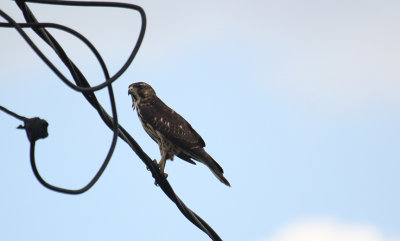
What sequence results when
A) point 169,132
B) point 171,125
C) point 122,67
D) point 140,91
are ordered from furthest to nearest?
point 140,91
point 171,125
point 169,132
point 122,67

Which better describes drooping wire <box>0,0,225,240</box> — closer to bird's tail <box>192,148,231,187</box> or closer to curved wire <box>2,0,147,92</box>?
curved wire <box>2,0,147,92</box>

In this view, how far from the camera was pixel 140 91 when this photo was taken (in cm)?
942

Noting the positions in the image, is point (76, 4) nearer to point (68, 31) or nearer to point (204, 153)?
point (68, 31)

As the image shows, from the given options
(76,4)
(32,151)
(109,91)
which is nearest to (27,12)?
(76,4)

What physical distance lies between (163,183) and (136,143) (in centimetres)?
81

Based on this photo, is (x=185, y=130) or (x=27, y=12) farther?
(x=185, y=130)

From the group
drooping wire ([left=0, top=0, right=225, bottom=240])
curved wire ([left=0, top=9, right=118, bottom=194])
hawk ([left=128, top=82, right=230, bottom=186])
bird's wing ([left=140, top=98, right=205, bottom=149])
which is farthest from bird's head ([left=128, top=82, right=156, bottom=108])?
curved wire ([left=0, top=9, right=118, bottom=194])

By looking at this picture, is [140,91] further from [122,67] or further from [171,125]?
[122,67]

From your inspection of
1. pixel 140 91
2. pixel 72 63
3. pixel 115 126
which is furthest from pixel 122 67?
pixel 140 91

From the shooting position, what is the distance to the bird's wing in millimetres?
8602

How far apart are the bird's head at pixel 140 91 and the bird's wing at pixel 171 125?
7.2 inches

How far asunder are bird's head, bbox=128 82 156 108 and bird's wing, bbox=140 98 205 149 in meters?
0.18

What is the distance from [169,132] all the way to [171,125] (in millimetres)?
152

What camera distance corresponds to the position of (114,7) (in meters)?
3.60
